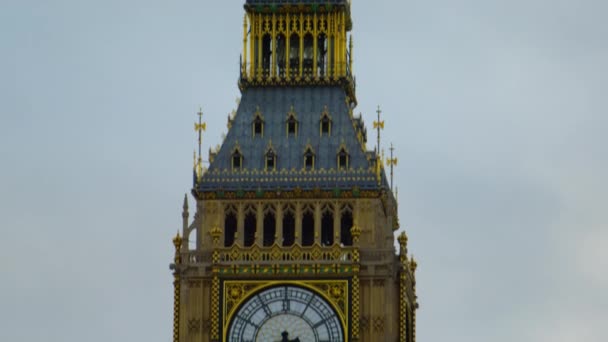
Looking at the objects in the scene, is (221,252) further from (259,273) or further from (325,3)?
(325,3)

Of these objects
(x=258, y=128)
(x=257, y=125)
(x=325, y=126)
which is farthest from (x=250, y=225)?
(x=325, y=126)

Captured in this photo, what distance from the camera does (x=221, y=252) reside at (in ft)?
360

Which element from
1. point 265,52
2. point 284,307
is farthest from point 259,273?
point 265,52

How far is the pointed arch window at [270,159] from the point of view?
111312 millimetres

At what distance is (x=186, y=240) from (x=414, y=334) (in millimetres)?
8479

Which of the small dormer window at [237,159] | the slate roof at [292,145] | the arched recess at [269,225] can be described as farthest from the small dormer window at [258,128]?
the arched recess at [269,225]

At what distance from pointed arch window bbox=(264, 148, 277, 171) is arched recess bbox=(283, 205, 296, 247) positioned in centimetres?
147

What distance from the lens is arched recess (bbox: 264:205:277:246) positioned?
11081 centimetres

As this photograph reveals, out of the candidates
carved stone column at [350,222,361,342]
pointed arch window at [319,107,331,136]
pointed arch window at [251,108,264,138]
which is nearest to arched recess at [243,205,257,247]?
pointed arch window at [251,108,264,138]

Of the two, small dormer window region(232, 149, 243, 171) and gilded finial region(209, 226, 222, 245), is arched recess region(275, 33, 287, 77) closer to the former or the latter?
small dormer window region(232, 149, 243, 171)

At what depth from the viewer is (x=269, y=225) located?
11125 centimetres

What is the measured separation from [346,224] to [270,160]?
3146 millimetres

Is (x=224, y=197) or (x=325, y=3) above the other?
(x=325, y=3)

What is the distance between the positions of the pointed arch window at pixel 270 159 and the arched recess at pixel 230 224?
1749 millimetres
